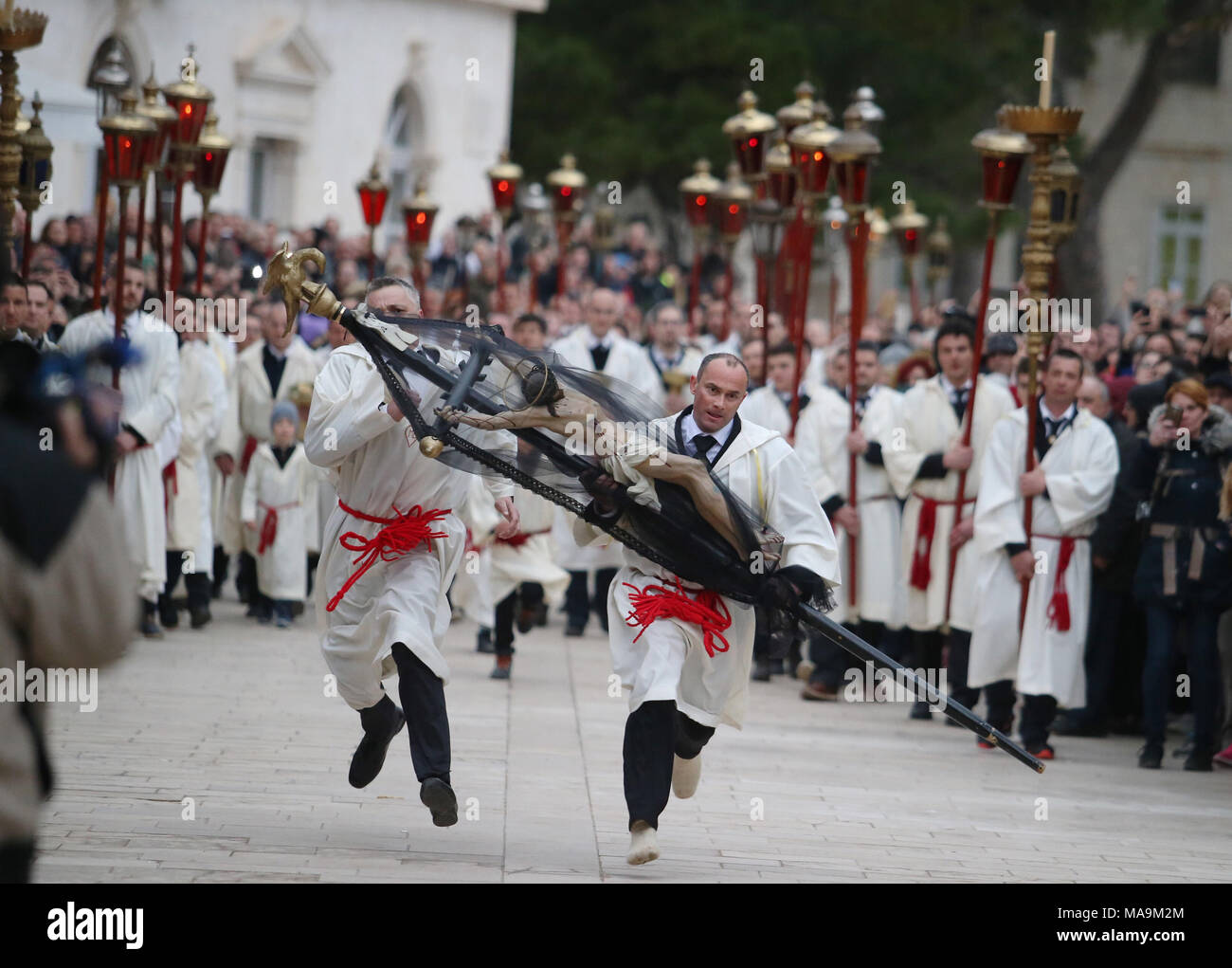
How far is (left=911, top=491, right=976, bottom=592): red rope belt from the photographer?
11070 mm

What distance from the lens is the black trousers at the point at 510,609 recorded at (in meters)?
11.3

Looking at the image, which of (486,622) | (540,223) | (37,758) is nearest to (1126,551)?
(486,622)

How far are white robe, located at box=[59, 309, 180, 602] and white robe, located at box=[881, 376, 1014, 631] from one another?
428 centimetres

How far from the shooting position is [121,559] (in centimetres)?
398

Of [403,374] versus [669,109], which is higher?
[669,109]

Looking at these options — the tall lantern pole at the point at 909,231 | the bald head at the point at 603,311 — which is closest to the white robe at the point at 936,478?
the bald head at the point at 603,311

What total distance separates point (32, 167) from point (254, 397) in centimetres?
235

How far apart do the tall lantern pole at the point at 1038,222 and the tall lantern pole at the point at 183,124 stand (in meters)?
5.34

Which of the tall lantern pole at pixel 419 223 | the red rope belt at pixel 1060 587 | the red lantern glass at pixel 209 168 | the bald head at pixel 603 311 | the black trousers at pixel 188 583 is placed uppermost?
the red lantern glass at pixel 209 168

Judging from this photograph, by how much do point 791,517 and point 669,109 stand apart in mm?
22774

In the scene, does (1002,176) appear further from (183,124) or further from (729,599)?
(183,124)

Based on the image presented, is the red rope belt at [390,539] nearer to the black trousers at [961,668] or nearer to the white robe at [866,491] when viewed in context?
the black trousers at [961,668]

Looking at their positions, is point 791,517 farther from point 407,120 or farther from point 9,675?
point 407,120

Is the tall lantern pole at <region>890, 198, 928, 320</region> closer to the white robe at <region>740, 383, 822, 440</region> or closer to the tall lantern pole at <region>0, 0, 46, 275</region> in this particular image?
the white robe at <region>740, 383, 822, 440</region>
